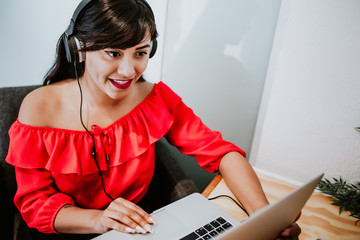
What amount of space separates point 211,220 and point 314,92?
581 mm

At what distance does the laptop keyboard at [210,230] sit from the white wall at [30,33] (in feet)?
2.97

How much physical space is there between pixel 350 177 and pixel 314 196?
157 mm

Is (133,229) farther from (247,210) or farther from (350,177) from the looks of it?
(350,177)

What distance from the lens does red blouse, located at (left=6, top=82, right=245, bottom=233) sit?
0.68m

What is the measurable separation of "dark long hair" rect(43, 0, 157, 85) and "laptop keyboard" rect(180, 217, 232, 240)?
54 centimetres

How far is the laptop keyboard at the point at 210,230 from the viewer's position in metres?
0.60

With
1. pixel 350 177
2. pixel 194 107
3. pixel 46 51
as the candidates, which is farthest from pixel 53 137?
pixel 350 177

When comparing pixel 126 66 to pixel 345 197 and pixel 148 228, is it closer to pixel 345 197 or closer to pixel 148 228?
pixel 148 228

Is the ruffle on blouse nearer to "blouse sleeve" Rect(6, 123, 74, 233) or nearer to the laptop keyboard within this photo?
"blouse sleeve" Rect(6, 123, 74, 233)

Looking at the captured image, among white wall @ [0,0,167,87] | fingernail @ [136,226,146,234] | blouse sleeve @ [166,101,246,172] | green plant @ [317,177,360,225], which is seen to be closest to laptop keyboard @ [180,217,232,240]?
fingernail @ [136,226,146,234]

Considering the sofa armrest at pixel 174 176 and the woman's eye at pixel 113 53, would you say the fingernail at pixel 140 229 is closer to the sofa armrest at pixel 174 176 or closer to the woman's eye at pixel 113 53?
the sofa armrest at pixel 174 176

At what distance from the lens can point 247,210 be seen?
720mm

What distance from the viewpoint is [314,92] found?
834 mm

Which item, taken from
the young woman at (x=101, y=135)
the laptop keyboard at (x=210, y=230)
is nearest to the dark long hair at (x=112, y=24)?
the young woman at (x=101, y=135)
